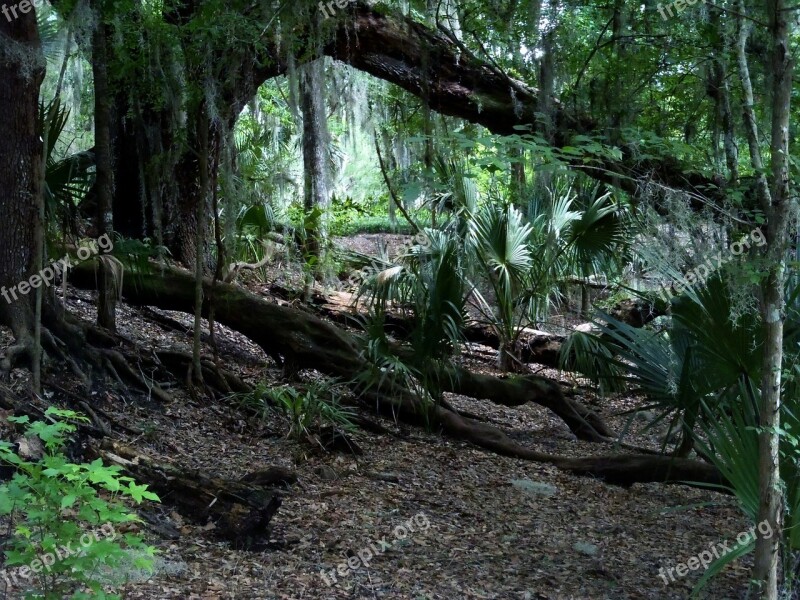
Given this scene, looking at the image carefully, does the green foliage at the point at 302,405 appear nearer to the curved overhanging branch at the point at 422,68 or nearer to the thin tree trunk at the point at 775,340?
the curved overhanging branch at the point at 422,68

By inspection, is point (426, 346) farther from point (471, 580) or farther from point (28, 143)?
point (28, 143)

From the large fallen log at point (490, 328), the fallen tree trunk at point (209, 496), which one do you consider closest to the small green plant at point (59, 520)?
the fallen tree trunk at point (209, 496)

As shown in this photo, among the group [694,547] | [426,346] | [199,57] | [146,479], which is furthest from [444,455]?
[199,57]

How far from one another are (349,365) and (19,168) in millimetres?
3417

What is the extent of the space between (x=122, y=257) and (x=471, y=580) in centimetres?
422

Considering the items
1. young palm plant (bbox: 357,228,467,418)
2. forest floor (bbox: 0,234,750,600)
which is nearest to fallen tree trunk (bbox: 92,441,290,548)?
forest floor (bbox: 0,234,750,600)

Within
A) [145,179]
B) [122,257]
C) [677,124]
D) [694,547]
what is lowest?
[694,547]

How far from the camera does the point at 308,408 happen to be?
664cm

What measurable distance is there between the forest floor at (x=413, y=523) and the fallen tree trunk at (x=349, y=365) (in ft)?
0.58

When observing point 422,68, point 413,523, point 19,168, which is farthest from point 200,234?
point 413,523

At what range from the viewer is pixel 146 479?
15.7 feet

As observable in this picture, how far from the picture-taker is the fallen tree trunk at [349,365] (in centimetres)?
742

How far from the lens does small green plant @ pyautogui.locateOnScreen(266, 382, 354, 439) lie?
6582 mm

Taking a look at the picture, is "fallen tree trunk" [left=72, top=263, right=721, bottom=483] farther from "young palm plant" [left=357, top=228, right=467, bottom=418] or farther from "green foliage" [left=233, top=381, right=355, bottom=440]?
"green foliage" [left=233, top=381, right=355, bottom=440]
